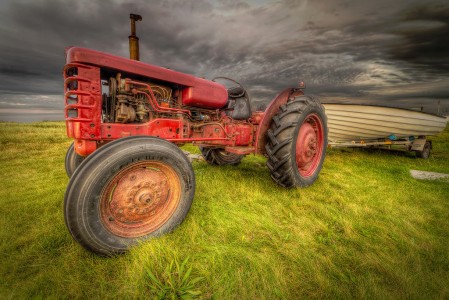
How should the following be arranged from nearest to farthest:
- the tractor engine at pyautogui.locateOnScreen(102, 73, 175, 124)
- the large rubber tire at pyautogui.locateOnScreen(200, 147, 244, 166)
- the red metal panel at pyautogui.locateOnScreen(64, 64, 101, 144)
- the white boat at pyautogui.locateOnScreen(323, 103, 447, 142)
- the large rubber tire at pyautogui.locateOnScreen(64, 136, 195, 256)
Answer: the large rubber tire at pyautogui.locateOnScreen(64, 136, 195, 256), the red metal panel at pyautogui.locateOnScreen(64, 64, 101, 144), the tractor engine at pyautogui.locateOnScreen(102, 73, 175, 124), the large rubber tire at pyautogui.locateOnScreen(200, 147, 244, 166), the white boat at pyautogui.locateOnScreen(323, 103, 447, 142)

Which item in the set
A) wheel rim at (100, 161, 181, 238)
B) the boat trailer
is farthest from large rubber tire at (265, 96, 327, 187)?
the boat trailer

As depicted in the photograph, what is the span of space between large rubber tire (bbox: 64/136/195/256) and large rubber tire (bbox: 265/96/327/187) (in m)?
1.34

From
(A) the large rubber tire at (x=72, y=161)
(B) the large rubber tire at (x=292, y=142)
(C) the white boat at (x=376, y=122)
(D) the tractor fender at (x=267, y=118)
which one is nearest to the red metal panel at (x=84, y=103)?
(A) the large rubber tire at (x=72, y=161)

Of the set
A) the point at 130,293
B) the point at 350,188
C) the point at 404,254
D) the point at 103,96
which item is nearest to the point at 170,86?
the point at 103,96

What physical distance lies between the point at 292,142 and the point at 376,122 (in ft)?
Answer: 14.1

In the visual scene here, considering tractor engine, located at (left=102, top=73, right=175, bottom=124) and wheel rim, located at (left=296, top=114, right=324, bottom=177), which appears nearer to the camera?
tractor engine, located at (left=102, top=73, right=175, bottom=124)

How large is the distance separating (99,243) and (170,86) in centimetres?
175

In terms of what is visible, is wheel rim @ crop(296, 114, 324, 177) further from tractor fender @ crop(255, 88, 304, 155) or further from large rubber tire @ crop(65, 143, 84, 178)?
large rubber tire @ crop(65, 143, 84, 178)

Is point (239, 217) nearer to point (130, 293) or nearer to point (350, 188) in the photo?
point (130, 293)

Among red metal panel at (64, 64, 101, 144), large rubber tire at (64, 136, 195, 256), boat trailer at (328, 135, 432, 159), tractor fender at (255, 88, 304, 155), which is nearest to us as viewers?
large rubber tire at (64, 136, 195, 256)

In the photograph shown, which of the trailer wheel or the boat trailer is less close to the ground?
the boat trailer

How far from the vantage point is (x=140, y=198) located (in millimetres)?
1685

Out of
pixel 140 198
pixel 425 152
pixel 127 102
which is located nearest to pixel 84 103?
pixel 127 102

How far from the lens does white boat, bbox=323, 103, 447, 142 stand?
5.34m
